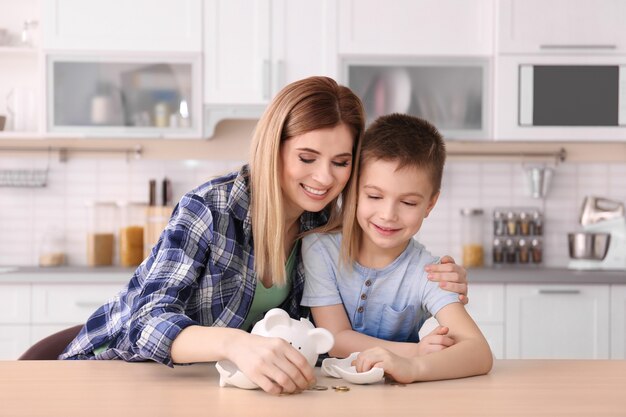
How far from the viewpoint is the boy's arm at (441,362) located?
127cm

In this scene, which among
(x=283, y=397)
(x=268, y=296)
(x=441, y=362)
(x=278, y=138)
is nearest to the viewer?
(x=283, y=397)

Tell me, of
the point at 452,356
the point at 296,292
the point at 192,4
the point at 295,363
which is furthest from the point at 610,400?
the point at 192,4

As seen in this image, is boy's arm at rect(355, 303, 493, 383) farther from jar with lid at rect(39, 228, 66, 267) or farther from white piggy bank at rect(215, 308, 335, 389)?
jar with lid at rect(39, 228, 66, 267)

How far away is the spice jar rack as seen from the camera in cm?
391

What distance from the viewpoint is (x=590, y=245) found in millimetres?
3664

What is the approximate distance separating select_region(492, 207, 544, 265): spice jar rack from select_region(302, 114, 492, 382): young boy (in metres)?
2.23

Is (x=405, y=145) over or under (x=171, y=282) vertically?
over

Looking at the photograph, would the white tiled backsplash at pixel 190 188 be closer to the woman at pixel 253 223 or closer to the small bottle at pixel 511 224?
the small bottle at pixel 511 224

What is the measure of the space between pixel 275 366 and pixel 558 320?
2544mm

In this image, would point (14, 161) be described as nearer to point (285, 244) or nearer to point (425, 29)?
point (425, 29)

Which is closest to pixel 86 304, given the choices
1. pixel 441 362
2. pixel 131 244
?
pixel 131 244

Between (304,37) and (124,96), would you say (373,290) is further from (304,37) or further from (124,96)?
(124,96)

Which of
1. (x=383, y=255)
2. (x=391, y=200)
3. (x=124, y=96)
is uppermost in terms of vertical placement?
(x=124, y=96)

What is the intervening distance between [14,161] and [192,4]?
1.19 metres
